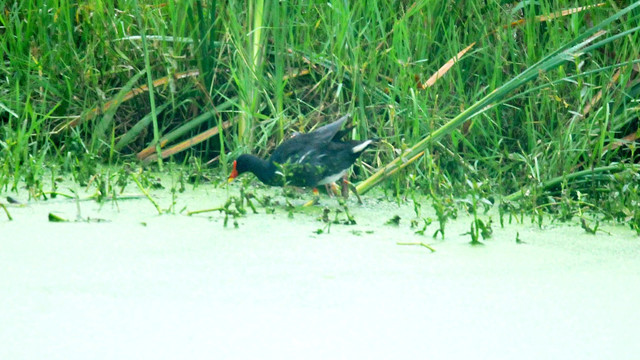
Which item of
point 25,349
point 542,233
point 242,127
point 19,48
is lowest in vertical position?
point 25,349

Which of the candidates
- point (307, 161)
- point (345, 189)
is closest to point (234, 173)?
point (307, 161)

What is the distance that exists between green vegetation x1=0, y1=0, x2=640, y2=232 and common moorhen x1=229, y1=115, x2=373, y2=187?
0.65 feet

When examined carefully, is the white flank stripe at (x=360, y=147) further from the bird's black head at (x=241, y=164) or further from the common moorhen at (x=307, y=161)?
the bird's black head at (x=241, y=164)

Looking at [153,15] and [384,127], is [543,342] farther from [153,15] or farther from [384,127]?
[153,15]

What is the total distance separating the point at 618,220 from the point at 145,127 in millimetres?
1684

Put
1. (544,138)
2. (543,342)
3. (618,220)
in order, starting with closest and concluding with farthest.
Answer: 1. (543,342)
2. (618,220)
3. (544,138)

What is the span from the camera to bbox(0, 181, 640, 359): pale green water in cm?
141

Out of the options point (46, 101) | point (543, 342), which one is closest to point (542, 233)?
point (543, 342)

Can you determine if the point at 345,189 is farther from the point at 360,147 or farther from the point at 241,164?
the point at 241,164

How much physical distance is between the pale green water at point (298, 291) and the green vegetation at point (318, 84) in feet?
2.02

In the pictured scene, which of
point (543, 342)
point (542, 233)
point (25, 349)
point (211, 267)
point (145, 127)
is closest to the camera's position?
point (25, 349)

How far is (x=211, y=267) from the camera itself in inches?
72.5

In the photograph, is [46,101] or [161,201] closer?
[161,201]

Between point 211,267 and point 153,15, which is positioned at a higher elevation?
point 153,15
